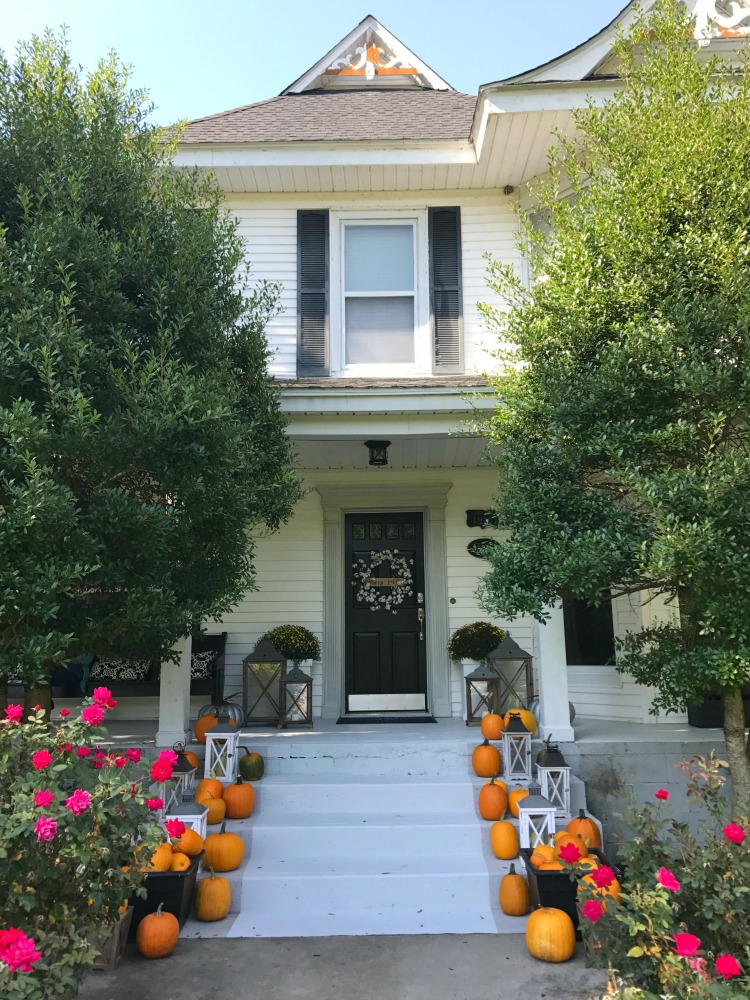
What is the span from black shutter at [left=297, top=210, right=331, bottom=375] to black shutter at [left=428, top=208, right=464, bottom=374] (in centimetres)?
113

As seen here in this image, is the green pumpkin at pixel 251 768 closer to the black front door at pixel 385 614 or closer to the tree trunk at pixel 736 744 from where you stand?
the black front door at pixel 385 614

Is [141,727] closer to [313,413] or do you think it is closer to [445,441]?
[313,413]

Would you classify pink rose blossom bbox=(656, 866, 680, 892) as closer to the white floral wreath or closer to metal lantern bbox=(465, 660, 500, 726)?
metal lantern bbox=(465, 660, 500, 726)

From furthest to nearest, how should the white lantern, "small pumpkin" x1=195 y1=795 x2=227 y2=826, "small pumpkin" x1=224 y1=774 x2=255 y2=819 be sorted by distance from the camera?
the white lantern → "small pumpkin" x1=224 y1=774 x2=255 y2=819 → "small pumpkin" x1=195 y1=795 x2=227 y2=826

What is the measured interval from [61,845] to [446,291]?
20.9 ft

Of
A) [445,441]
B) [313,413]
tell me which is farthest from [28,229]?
[445,441]

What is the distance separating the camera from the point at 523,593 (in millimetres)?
4785

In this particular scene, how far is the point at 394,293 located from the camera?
7773 mm

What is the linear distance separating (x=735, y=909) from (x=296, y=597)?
5643 mm

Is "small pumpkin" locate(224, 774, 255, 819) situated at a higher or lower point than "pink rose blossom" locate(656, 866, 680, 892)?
lower

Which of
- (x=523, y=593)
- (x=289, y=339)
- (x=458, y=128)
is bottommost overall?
(x=523, y=593)

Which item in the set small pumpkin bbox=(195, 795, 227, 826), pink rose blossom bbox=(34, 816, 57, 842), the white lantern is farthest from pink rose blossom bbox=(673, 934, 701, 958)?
the white lantern

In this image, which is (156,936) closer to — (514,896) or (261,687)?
(514,896)

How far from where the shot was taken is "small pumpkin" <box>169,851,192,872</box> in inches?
158
